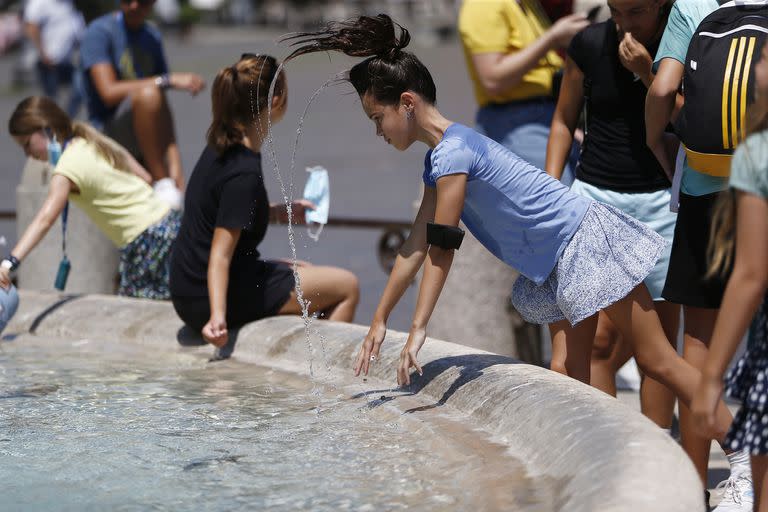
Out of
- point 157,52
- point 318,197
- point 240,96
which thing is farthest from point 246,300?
point 157,52

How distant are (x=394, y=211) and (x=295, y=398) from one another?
6739mm

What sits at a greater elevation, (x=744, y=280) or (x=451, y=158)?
(x=451, y=158)

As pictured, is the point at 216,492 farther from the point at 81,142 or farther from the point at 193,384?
the point at 81,142

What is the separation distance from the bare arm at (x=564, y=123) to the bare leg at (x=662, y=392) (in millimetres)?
624

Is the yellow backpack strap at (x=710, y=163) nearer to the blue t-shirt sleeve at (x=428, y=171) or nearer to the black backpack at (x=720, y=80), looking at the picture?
the black backpack at (x=720, y=80)

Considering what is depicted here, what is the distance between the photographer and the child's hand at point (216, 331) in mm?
5324

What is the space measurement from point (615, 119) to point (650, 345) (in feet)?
3.16

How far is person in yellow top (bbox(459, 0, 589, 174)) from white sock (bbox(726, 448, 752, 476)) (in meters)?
1.84

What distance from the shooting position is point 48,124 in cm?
619

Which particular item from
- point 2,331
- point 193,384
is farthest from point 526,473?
point 2,331

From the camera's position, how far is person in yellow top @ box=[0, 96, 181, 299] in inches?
242

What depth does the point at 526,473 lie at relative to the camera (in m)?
3.55

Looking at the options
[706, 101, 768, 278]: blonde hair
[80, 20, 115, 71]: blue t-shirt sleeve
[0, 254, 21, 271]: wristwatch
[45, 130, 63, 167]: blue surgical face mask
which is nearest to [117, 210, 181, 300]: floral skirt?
[45, 130, 63, 167]: blue surgical face mask

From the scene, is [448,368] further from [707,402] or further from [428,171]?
[707,402]
